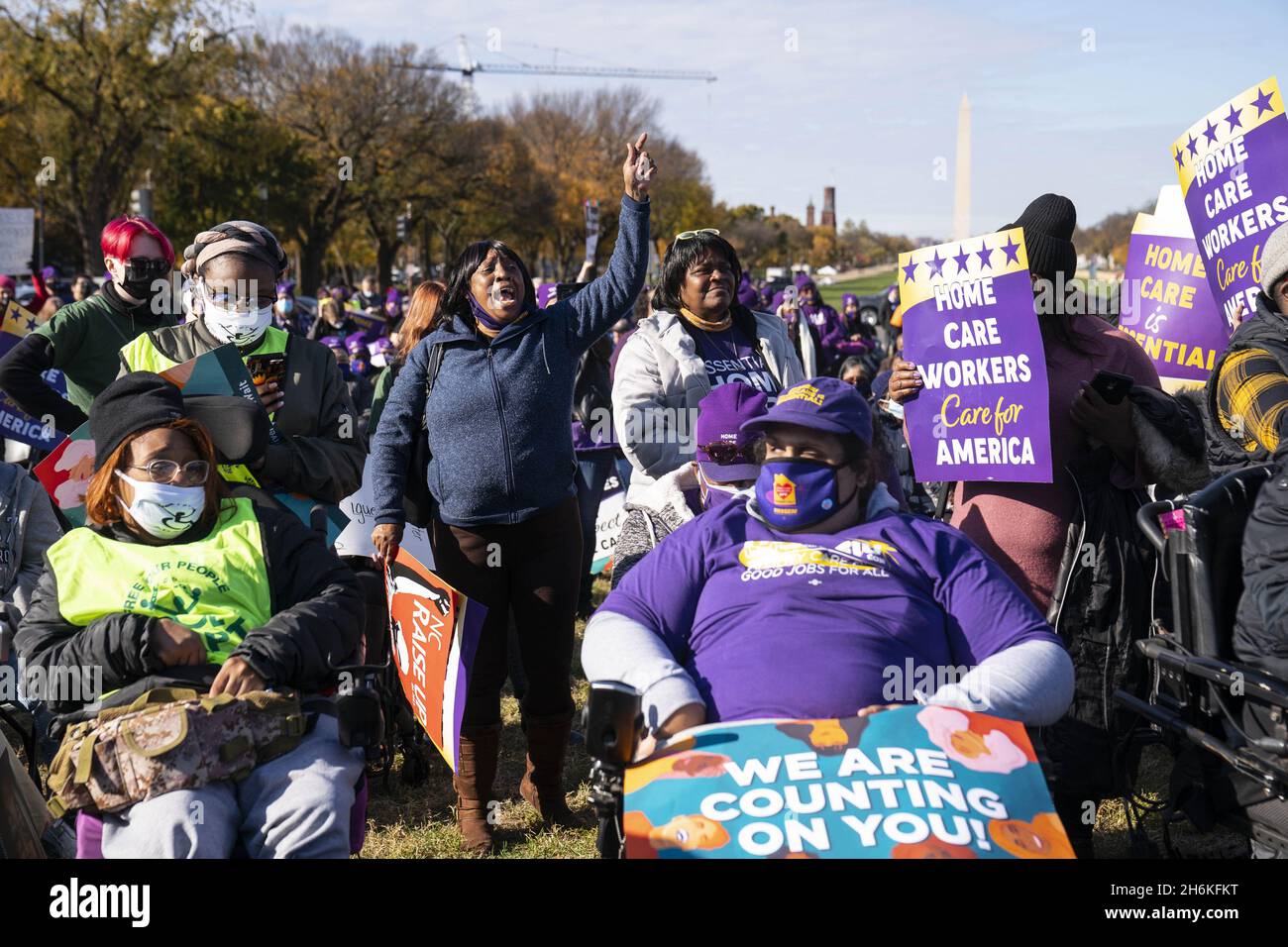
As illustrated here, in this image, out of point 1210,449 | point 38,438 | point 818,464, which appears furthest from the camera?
point 38,438

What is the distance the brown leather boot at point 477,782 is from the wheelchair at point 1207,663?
2308mm

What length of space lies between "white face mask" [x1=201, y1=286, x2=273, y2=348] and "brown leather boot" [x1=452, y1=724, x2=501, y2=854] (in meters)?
1.63

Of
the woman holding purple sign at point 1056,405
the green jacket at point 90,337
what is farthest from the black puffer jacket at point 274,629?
the woman holding purple sign at point 1056,405

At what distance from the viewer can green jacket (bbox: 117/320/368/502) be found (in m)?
4.22

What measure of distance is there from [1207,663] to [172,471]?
287 centimetres

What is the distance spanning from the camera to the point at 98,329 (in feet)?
16.9

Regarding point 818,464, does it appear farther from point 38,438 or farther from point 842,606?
point 38,438

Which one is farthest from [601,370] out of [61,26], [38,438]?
[61,26]

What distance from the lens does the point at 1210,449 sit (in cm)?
445

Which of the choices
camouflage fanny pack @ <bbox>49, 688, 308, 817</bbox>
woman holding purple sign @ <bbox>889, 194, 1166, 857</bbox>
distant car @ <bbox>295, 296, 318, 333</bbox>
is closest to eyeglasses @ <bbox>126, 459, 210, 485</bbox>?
camouflage fanny pack @ <bbox>49, 688, 308, 817</bbox>

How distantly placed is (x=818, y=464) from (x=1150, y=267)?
341cm

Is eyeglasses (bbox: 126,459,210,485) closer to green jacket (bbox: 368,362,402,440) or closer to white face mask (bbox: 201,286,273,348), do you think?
white face mask (bbox: 201,286,273,348)

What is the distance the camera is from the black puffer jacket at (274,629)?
329 centimetres
